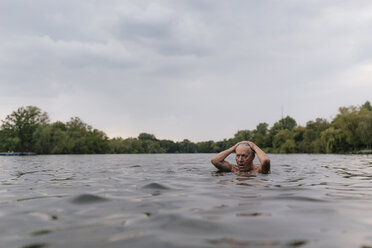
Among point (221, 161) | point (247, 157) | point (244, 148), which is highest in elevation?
point (244, 148)

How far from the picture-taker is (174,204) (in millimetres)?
4227

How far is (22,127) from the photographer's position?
77250 millimetres

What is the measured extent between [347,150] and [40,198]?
72.8 metres

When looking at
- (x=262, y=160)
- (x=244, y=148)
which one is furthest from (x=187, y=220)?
(x=244, y=148)

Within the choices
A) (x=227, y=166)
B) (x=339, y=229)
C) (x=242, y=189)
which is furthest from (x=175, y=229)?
(x=227, y=166)

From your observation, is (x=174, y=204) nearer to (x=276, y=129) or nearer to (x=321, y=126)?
(x=321, y=126)

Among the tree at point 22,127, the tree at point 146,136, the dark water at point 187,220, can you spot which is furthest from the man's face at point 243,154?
the tree at point 146,136

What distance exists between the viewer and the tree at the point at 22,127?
76.2 meters

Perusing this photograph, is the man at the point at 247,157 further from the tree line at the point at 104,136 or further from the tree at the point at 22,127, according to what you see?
the tree at the point at 22,127

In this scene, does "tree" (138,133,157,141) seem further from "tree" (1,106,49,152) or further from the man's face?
the man's face

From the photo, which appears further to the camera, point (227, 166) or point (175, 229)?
point (227, 166)

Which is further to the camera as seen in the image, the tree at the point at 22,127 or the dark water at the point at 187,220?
the tree at the point at 22,127

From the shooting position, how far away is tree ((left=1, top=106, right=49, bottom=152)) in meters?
76.2

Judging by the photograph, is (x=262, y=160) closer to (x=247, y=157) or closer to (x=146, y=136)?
(x=247, y=157)
